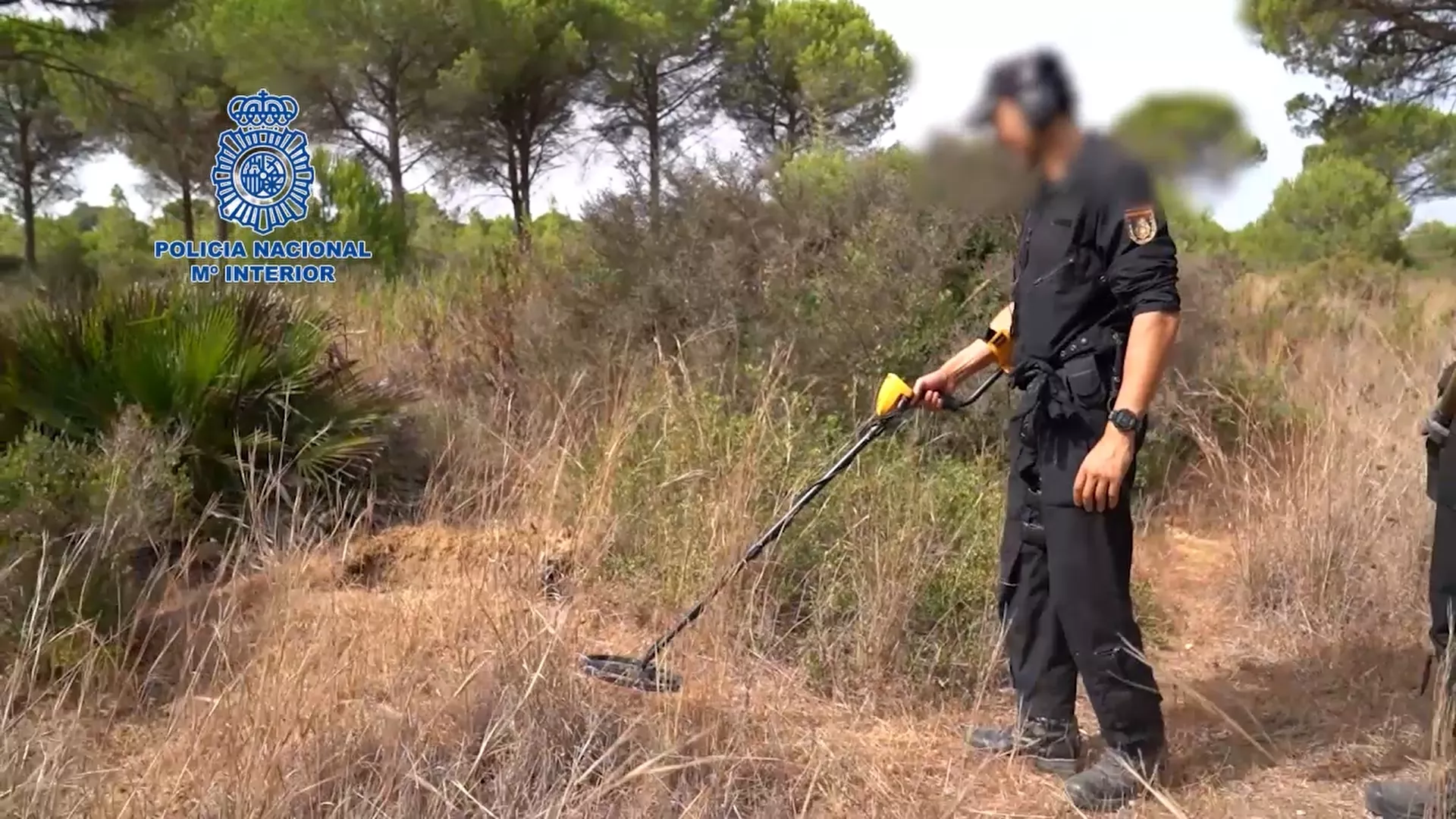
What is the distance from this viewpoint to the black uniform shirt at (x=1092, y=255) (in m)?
2.53

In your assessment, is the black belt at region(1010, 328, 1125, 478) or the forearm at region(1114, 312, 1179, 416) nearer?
the forearm at region(1114, 312, 1179, 416)

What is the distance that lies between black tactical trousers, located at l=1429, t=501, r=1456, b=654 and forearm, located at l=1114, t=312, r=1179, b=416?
2.30 feet

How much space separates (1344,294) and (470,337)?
7.96 meters

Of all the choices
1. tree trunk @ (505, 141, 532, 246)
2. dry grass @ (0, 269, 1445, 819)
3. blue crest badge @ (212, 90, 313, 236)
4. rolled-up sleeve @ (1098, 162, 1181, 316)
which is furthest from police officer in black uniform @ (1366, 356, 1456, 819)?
tree trunk @ (505, 141, 532, 246)

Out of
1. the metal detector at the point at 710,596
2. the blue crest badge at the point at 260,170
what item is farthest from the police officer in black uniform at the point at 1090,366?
the blue crest badge at the point at 260,170

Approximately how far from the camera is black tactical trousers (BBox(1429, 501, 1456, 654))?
2.49 m

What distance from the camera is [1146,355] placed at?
8.19 feet

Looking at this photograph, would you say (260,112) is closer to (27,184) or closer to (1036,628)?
(27,184)

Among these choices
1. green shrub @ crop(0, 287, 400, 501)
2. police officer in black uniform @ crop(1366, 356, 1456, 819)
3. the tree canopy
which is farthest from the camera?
green shrub @ crop(0, 287, 400, 501)

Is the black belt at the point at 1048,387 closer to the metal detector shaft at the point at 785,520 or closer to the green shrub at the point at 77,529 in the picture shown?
the metal detector shaft at the point at 785,520

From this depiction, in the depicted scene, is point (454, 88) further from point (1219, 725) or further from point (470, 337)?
point (1219, 725)

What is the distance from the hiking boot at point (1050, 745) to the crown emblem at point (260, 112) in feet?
25.8

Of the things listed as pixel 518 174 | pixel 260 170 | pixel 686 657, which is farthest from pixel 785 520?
pixel 518 174

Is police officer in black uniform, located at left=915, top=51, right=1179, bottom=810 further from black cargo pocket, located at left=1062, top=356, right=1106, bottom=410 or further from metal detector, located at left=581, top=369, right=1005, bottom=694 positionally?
metal detector, located at left=581, top=369, right=1005, bottom=694
